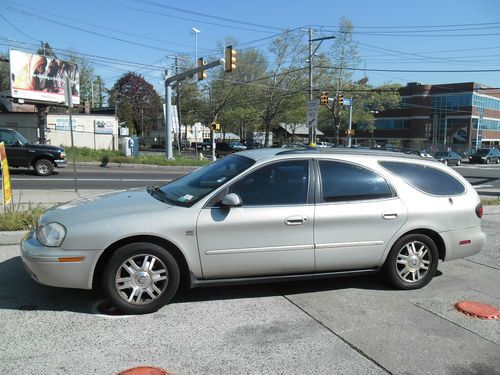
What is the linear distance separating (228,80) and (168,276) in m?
53.8

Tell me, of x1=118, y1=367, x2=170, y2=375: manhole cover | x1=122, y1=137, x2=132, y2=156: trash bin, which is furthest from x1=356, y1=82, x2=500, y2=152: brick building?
x1=118, y1=367, x2=170, y2=375: manhole cover

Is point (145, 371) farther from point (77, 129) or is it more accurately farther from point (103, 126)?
point (103, 126)

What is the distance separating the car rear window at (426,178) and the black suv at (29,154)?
52.0ft

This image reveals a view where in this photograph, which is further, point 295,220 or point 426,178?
point 426,178

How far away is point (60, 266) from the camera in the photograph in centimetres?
401

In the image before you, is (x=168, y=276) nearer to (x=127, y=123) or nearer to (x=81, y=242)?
(x=81, y=242)

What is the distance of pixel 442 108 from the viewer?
84438 millimetres

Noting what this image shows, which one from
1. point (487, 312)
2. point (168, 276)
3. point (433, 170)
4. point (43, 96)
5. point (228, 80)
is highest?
point (228, 80)

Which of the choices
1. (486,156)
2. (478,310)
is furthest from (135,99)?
(478,310)

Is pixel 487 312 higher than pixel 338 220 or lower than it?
lower

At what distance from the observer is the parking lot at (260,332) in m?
3.38

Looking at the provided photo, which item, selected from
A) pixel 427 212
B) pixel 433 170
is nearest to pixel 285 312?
pixel 427 212

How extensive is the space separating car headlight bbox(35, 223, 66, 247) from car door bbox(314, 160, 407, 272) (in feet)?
7.86

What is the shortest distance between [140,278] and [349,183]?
2.34 metres
